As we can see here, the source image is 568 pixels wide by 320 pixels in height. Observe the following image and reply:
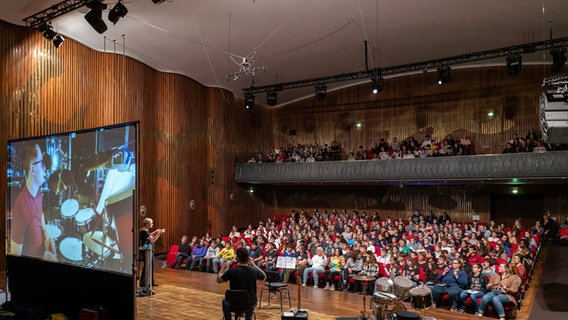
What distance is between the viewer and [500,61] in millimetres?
14875

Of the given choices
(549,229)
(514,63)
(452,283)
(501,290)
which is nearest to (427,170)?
(549,229)

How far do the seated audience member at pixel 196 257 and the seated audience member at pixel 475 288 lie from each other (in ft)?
21.4

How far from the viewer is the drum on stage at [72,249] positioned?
20.3 ft

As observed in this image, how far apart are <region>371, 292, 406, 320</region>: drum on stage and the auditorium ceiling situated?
6887mm

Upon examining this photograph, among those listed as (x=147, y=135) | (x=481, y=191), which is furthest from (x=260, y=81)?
(x=481, y=191)

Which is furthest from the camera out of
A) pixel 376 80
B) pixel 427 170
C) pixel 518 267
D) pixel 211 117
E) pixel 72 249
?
pixel 211 117

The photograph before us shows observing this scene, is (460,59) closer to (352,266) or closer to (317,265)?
(352,266)

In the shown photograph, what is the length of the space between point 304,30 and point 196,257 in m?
6.66

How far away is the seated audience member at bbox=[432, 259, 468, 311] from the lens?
26.5 feet

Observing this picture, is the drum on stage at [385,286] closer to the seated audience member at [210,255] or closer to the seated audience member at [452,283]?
the seated audience member at [452,283]

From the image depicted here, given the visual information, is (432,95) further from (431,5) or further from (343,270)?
(343,270)

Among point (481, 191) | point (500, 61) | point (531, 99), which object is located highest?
point (500, 61)

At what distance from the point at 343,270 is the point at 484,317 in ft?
10.1

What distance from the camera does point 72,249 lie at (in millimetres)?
6305
